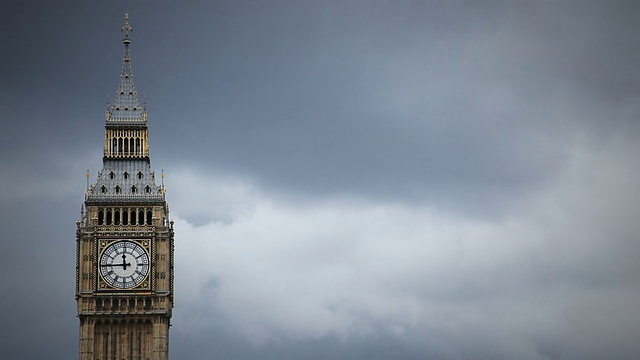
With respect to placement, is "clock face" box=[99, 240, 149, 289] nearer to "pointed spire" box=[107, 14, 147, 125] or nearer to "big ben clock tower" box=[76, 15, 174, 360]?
"big ben clock tower" box=[76, 15, 174, 360]

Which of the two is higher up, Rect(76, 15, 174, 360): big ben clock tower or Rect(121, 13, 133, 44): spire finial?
Rect(121, 13, 133, 44): spire finial

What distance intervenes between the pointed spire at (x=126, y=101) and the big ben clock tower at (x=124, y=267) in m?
4.10

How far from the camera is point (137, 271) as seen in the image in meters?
192

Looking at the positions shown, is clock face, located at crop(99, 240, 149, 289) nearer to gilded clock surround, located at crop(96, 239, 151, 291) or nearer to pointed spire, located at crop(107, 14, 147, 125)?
gilded clock surround, located at crop(96, 239, 151, 291)

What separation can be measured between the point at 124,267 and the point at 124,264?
294mm

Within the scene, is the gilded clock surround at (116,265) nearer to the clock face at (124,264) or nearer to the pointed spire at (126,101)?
the clock face at (124,264)

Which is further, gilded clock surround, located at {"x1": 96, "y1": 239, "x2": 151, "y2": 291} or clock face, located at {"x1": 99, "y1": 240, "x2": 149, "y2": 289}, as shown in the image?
clock face, located at {"x1": 99, "y1": 240, "x2": 149, "y2": 289}

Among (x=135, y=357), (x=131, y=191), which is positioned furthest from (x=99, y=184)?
(x=135, y=357)

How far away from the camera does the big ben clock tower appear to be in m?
191

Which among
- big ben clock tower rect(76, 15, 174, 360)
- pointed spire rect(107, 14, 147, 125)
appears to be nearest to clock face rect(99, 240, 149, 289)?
big ben clock tower rect(76, 15, 174, 360)

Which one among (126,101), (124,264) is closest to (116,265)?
(124,264)

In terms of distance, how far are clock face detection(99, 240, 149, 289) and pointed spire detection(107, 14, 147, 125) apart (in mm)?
11840

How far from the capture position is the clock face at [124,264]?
191500 millimetres

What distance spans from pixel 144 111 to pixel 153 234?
12.1m
